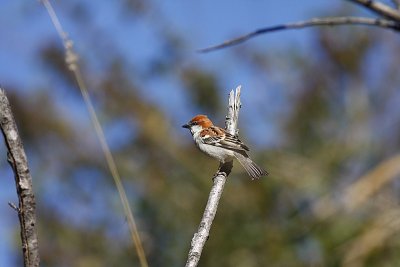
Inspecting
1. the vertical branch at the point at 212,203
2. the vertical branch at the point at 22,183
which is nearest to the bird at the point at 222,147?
the vertical branch at the point at 212,203

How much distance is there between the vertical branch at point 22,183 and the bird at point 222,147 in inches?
100

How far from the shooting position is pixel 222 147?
15.5ft

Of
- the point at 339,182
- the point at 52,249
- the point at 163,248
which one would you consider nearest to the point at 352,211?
the point at 339,182

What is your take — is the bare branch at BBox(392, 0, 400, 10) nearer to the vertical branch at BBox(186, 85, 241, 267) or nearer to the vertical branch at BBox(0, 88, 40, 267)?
the vertical branch at BBox(186, 85, 241, 267)

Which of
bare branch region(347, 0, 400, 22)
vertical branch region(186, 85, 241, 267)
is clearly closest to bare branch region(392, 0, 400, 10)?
bare branch region(347, 0, 400, 22)

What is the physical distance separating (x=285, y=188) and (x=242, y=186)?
2.68ft

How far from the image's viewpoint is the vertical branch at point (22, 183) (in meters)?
1.79

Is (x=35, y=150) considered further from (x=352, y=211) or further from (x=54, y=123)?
(x=352, y=211)

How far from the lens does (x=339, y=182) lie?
1009cm

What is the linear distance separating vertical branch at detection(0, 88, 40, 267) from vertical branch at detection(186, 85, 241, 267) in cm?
50

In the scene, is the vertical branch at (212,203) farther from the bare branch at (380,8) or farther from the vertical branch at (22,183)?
the bare branch at (380,8)

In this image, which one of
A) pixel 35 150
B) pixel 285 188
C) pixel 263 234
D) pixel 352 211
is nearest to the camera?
pixel 352 211

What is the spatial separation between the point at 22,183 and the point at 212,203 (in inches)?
33.8

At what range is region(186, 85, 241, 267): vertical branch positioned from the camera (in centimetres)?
220
